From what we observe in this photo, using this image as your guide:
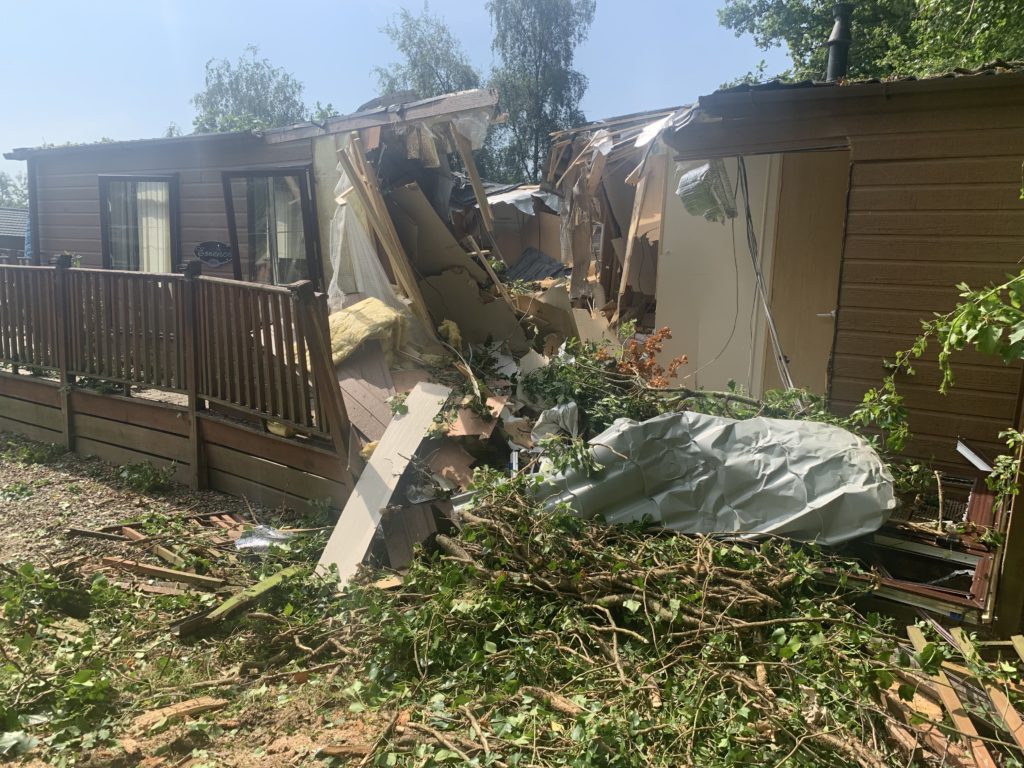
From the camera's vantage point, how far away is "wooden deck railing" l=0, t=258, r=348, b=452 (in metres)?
4.90

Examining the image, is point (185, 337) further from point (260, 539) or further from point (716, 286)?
point (716, 286)

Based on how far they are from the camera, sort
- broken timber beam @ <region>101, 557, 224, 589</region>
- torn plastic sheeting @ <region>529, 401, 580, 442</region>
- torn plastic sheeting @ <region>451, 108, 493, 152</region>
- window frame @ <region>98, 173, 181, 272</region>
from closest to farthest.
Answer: broken timber beam @ <region>101, 557, 224, 589</region>, torn plastic sheeting @ <region>529, 401, 580, 442</region>, torn plastic sheeting @ <region>451, 108, 493, 152</region>, window frame @ <region>98, 173, 181, 272</region>

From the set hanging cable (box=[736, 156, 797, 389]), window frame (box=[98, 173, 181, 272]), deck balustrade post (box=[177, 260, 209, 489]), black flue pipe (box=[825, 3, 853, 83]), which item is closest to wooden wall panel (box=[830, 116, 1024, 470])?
hanging cable (box=[736, 156, 797, 389])

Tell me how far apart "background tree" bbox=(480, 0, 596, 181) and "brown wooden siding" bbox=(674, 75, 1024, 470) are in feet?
75.3

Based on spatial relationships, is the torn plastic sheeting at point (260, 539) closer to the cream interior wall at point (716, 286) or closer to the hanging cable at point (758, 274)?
the cream interior wall at point (716, 286)

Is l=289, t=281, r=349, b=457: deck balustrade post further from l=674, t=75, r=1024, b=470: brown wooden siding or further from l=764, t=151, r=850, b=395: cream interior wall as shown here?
l=764, t=151, r=850, b=395: cream interior wall

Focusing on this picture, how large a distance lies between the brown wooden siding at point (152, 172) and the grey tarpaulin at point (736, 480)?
6.28 m

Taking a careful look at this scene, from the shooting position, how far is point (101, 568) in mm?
4348

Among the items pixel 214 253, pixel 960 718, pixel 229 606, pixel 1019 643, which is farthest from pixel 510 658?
A: pixel 214 253

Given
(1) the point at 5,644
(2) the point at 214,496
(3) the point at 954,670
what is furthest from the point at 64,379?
(3) the point at 954,670

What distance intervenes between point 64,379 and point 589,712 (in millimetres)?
6198

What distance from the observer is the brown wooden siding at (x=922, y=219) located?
199 inches

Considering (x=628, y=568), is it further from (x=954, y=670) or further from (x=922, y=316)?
(x=922, y=316)

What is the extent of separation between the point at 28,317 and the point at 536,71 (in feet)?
80.7
